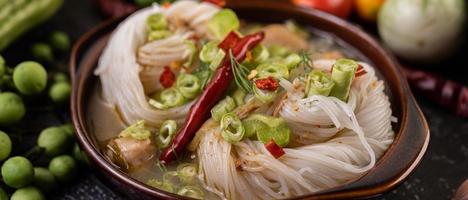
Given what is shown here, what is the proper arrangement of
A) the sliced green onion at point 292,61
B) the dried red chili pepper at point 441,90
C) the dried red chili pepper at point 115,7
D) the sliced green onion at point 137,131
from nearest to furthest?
the sliced green onion at point 137,131 < the sliced green onion at point 292,61 < the dried red chili pepper at point 441,90 < the dried red chili pepper at point 115,7

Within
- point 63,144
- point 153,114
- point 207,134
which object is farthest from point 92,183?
point 207,134

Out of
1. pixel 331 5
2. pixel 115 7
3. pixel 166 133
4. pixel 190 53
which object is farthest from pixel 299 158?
pixel 115 7

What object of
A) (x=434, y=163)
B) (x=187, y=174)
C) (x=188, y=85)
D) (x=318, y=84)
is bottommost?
(x=434, y=163)

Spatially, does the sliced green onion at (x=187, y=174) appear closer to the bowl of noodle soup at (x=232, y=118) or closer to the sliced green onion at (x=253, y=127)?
the bowl of noodle soup at (x=232, y=118)

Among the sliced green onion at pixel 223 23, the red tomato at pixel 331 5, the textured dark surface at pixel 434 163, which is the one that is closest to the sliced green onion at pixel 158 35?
the sliced green onion at pixel 223 23

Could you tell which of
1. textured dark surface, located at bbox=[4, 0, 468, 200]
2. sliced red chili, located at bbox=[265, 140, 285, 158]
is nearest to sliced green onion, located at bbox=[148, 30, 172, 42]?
textured dark surface, located at bbox=[4, 0, 468, 200]

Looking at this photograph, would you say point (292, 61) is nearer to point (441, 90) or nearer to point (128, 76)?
point (128, 76)

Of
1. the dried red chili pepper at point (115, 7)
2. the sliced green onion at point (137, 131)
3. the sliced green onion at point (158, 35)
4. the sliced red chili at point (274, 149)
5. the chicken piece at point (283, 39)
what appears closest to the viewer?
the sliced red chili at point (274, 149)

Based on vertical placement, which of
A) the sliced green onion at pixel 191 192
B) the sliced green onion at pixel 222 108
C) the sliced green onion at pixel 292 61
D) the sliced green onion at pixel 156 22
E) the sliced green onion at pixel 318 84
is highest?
the sliced green onion at pixel 156 22
